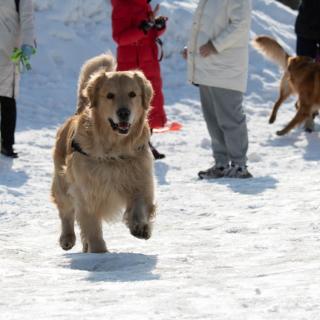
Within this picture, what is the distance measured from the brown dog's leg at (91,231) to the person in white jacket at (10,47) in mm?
3214

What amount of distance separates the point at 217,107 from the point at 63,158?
2.50 meters

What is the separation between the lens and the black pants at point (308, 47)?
32.5ft

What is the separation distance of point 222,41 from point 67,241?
107 inches

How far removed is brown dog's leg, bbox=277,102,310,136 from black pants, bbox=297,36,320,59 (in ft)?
2.41

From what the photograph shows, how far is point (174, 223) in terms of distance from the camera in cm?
573

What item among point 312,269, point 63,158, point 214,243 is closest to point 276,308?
point 312,269

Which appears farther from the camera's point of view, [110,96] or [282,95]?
[282,95]

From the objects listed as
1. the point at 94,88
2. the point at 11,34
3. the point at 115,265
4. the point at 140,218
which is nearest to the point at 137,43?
the point at 11,34

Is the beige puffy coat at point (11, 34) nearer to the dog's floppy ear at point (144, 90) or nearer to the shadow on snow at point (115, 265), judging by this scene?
the dog's floppy ear at point (144, 90)

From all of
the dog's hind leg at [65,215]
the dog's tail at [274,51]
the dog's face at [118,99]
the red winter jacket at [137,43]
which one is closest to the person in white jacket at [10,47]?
the red winter jacket at [137,43]

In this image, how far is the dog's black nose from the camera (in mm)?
4445

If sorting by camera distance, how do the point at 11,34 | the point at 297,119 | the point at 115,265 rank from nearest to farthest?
the point at 115,265 < the point at 11,34 < the point at 297,119

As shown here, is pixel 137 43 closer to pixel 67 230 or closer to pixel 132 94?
pixel 67 230

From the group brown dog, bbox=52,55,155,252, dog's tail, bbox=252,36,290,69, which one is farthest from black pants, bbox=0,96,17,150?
dog's tail, bbox=252,36,290,69
